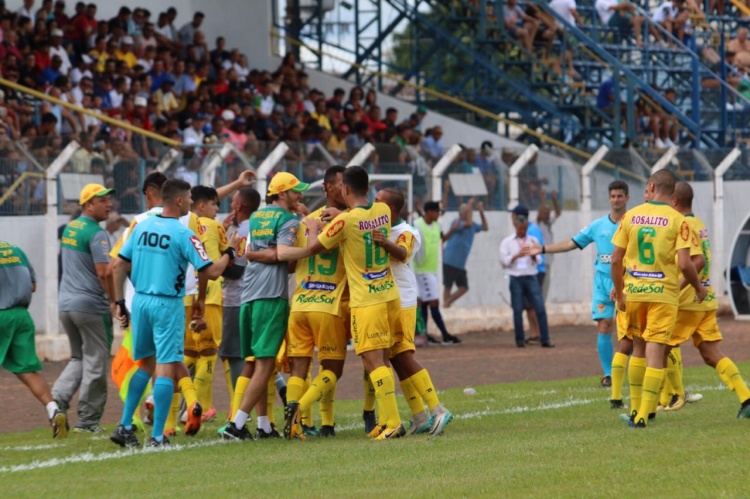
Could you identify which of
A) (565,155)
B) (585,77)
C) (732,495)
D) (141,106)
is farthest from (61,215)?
(585,77)

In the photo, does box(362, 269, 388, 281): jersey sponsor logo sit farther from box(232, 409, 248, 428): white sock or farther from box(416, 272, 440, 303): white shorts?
box(416, 272, 440, 303): white shorts

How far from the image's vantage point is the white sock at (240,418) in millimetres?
10500

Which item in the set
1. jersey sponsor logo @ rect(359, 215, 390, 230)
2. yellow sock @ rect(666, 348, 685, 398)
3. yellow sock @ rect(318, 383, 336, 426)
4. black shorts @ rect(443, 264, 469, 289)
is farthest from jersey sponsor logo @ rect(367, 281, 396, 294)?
black shorts @ rect(443, 264, 469, 289)

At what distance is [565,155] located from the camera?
955 inches

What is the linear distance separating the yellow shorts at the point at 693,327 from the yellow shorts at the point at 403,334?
2.24 m

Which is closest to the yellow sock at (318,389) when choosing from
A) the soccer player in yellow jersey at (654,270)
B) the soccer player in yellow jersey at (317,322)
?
the soccer player in yellow jersey at (317,322)

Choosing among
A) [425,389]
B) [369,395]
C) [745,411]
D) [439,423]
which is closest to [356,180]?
[425,389]

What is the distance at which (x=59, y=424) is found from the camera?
36.1ft

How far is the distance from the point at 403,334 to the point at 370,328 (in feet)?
1.78

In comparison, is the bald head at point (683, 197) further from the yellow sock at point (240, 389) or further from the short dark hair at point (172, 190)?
the short dark hair at point (172, 190)

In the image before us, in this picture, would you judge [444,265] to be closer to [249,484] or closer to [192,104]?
[192,104]

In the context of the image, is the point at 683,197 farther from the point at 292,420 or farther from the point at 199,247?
the point at 199,247

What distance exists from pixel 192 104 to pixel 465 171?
5458mm

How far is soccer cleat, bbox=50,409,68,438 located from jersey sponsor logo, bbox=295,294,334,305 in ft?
7.20
